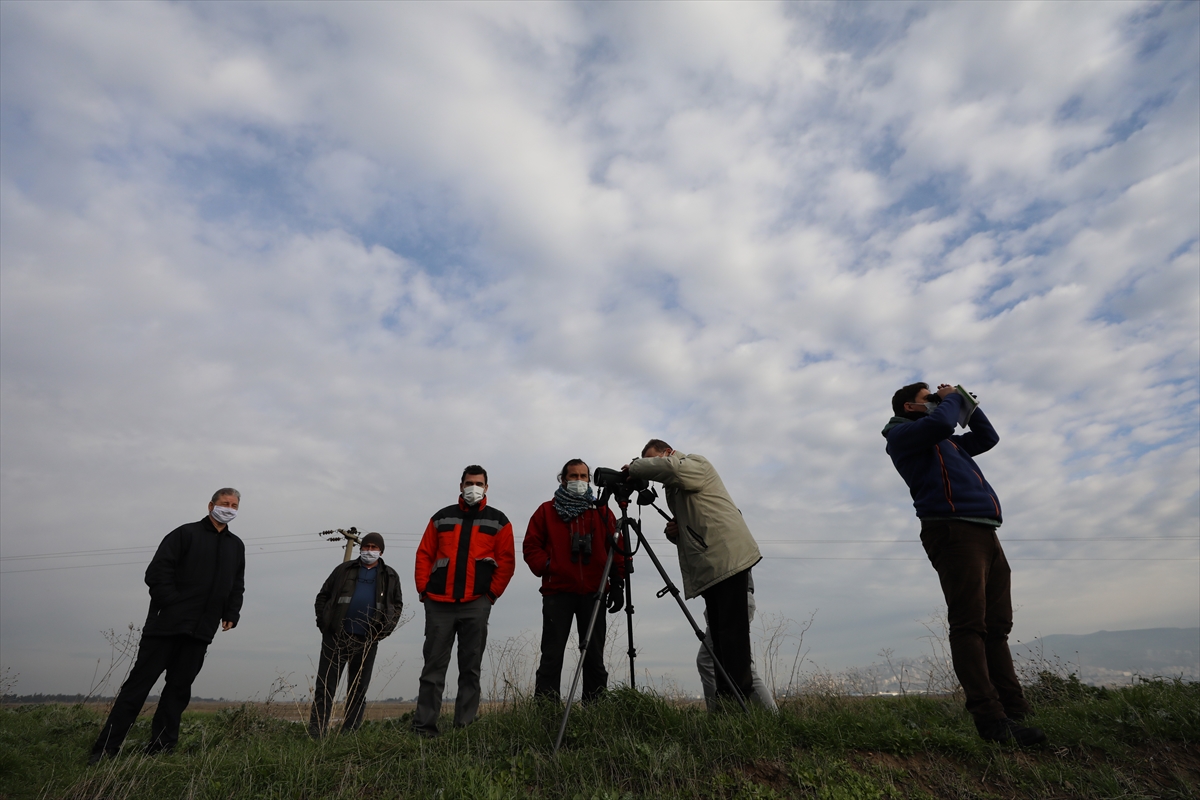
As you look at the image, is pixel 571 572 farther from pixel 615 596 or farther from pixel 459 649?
pixel 459 649

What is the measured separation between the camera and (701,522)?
15.3ft

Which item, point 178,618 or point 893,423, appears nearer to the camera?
point 893,423

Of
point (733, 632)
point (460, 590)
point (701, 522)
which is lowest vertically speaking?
point (733, 632)

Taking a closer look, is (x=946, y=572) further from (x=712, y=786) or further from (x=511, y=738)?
(x=511, y=738)

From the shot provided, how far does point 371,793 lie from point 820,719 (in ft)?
8.95

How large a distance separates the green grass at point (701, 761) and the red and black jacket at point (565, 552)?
1.12 m

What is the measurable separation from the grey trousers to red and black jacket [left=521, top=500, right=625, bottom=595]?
66cm

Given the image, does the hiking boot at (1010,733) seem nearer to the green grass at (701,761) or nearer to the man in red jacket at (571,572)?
the green grass at (701,761)

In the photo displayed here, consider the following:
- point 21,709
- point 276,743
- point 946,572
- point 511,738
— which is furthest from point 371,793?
point 21,709

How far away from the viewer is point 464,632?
17.7 feet

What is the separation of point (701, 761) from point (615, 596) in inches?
84.2

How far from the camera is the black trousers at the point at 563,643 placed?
5.04 m

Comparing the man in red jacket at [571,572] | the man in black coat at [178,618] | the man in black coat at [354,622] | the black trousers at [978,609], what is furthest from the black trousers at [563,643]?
the man in black coat at [178,618]

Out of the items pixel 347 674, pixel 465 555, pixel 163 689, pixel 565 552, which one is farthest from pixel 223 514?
pixel 565 552
